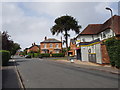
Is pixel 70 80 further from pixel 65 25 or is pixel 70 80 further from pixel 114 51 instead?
pixel 65 25

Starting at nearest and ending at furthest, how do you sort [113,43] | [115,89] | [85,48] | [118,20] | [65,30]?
[115,89]
[113,43]
[85,48]
[118,20]
[65,30]

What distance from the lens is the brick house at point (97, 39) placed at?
18.3m

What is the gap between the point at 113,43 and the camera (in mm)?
15414

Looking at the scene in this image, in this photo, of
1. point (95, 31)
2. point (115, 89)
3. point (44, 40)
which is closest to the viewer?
point (115, 89)

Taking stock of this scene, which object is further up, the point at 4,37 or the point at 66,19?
the point at 66,19

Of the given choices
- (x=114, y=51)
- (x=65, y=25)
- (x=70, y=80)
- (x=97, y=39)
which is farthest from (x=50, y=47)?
(x=70, y=80)

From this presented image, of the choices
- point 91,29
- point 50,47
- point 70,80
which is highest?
point 91,29

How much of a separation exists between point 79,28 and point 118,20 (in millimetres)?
11676

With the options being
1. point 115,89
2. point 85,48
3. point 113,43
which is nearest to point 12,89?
point 115,89

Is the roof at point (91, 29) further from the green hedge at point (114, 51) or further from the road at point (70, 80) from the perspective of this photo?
the road at point (70, 80)

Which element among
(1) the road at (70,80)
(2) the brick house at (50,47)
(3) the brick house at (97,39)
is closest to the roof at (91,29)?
(3) the brick house at (97,39)

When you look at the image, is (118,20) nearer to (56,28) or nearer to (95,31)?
(95,31)

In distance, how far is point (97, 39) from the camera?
20.9 meters

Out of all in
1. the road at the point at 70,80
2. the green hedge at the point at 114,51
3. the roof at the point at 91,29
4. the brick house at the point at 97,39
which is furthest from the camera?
the roof at the point at 91,29
